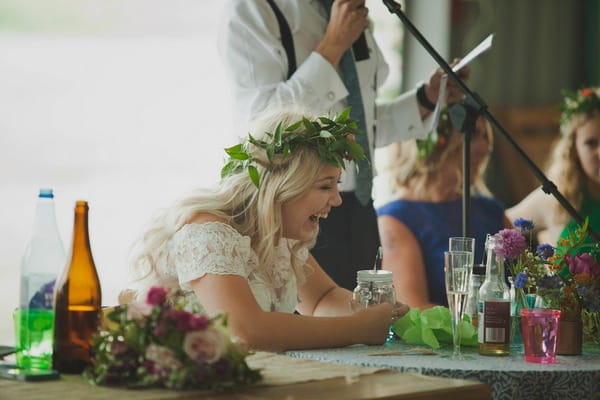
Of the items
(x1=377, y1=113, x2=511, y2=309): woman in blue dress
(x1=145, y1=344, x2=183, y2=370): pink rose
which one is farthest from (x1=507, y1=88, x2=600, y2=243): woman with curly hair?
(x1=145, y1=344, x2=183, y2=370): pink rose

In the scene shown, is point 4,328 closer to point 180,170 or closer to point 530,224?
point 180,170

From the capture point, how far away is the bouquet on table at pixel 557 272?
6.35 feet

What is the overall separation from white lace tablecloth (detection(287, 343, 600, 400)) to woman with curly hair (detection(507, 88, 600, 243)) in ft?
7.11

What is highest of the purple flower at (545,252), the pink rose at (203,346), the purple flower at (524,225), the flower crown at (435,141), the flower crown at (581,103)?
the flower crown at (581,103)

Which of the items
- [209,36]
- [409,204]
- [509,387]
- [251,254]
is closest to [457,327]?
[509,387]

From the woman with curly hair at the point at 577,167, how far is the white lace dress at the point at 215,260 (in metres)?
1.92

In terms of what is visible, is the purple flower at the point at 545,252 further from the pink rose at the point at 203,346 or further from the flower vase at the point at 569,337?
the pink rose at the point at 203,346

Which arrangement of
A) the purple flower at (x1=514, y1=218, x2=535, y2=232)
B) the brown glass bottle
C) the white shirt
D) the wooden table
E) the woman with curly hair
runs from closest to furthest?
the wooden table → the brown glass bottle → the purple flower at (x1=514, y1=218, x2=535, y2=232) → the white shirt → the woman with curly hair

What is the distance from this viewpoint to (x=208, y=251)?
202cm

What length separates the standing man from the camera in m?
2.71

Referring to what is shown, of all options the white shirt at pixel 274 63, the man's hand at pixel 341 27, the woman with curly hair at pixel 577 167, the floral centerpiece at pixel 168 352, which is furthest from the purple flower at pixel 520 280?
the woman with curly hair at pixel 577 167

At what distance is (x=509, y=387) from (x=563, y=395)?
0.10m

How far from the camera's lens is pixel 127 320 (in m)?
1.40

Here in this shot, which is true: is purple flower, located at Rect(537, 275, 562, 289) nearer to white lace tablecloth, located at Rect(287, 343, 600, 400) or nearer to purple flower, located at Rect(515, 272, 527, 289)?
purple flower, located at Rect(515, 272, 527, 289)
